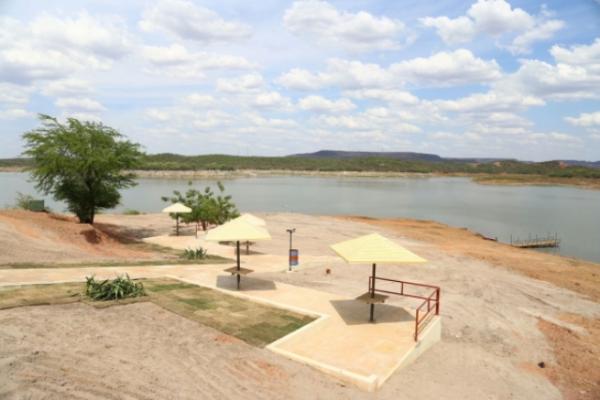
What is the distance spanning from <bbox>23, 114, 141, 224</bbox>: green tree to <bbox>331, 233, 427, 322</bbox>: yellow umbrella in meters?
19.7

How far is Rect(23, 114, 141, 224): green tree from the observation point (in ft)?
83.9

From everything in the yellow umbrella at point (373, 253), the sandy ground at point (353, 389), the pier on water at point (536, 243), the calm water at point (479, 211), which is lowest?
the pier on water at point (536, 243)

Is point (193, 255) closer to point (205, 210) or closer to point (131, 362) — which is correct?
point (205, 210)

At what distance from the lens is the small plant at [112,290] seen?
1089 cm

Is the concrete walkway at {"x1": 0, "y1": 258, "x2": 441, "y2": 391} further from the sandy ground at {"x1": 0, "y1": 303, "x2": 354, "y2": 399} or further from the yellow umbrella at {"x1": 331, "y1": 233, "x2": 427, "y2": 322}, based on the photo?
the yellow umbrella at {"x1": 331, "y1": 233, "x2": 427, "y2": 322}

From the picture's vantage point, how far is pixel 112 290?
11.0m

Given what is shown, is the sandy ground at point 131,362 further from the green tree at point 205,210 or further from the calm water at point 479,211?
the calm water at point 479,211

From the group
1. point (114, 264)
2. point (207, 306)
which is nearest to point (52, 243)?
point (114, 264)

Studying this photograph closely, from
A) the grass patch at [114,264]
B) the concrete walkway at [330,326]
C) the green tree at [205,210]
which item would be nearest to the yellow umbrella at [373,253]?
the concrete walkway at [330,326]

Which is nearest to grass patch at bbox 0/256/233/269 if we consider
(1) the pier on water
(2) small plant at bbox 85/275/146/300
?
(2) small plant at bbox 85/275/146/300

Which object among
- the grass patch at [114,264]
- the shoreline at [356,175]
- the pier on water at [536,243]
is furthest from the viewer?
the shoreline at [356,175]

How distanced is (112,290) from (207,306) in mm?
2459

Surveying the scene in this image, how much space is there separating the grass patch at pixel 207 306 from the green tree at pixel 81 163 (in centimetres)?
1595

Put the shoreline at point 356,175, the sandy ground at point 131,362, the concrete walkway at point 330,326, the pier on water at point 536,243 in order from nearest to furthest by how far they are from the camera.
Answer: the sandy ground at point 131,362 → the concrete walkway at point 330,326 → the pier on water at point 536,243 → the shoreline at point 356,175
